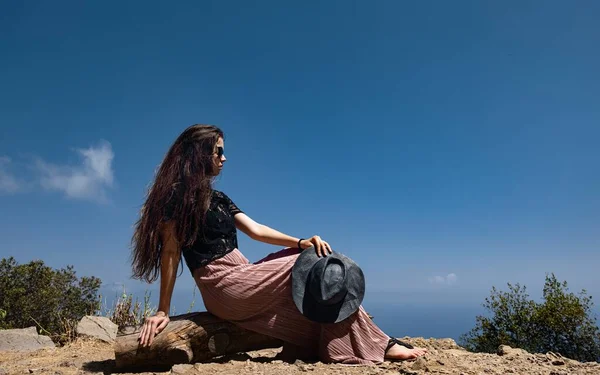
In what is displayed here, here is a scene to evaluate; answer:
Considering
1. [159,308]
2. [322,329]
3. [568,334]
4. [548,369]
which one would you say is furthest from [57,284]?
[568,334]

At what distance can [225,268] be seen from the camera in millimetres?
4523

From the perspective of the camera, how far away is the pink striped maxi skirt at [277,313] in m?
4.38

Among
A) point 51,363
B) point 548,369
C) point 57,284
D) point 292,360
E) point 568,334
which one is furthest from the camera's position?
point 57,284

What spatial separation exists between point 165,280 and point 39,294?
34.0 ft

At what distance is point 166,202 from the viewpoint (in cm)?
451

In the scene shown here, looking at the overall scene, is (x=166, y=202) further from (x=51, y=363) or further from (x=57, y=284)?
(x=57, y=284)

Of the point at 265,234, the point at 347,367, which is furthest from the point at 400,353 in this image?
the point at 265,234

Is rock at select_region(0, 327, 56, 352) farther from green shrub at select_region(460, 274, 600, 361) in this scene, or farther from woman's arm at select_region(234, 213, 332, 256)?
green shrub at select_region(460, 274, 600, 361)

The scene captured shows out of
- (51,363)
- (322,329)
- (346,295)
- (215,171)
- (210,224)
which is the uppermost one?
(215,171)

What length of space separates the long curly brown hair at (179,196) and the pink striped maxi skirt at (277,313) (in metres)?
0.53

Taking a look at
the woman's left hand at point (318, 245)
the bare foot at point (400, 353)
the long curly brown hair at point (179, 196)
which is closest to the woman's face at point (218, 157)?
the long curly brown hair at point (179, 196)

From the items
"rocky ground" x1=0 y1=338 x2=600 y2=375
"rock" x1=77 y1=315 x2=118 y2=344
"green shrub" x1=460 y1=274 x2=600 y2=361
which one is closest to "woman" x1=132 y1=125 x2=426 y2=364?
"rocky ground" x1=0 y1=338 x2=600 y2=375

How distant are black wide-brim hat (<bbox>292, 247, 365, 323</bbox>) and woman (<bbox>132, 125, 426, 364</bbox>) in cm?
13

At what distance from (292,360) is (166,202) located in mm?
2253
